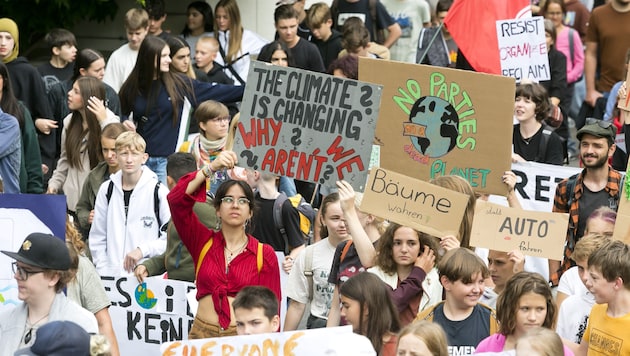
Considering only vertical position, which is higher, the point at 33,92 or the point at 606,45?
the point at 606,45

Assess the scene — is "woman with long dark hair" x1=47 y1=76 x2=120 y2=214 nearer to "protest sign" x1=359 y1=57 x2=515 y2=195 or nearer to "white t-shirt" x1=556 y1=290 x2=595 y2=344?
"protest sign" x1=359 y1=57 x2=515 y2=195

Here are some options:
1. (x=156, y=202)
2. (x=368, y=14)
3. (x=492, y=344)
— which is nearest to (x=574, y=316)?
(x=492, y=344)

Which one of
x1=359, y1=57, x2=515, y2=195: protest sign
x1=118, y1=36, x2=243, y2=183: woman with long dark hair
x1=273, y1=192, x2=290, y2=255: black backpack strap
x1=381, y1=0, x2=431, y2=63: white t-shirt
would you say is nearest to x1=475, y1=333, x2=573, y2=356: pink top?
x1=359, y1=57, x2=515, y2=195: protest sign

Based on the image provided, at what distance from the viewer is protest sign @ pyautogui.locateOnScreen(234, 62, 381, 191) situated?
8.76 meters

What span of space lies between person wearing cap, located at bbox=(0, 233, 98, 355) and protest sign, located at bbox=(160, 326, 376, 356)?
1.62 ft

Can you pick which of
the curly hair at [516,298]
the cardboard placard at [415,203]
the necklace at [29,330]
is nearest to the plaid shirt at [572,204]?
the cardboard placard at [415,203]

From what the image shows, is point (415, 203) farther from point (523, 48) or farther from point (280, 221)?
point (523, 48)

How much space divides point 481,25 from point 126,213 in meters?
4.53

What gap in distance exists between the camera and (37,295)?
677cm

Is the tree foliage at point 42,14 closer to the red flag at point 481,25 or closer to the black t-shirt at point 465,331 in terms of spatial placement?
→ the red flag at point 481,25

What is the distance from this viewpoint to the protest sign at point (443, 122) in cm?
955

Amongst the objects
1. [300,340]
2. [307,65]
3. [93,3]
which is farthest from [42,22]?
[300,340]

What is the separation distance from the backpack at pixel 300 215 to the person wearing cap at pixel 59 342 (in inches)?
169

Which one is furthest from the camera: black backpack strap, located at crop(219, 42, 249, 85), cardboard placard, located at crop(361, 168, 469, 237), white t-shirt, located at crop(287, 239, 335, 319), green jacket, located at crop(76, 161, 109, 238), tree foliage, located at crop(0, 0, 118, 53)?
tree foliage, located at crop(0, 0, 118, 53)
